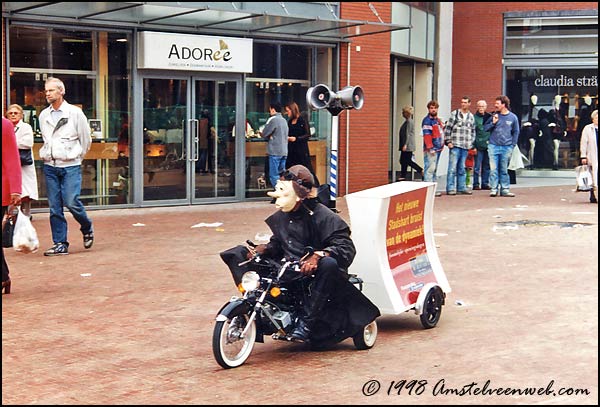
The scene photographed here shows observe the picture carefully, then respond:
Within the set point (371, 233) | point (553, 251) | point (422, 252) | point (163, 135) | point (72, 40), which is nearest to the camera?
point (371, 233)

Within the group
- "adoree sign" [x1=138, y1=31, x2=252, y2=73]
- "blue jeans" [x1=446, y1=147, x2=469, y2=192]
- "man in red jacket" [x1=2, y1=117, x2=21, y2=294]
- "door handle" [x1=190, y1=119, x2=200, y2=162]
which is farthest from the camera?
"blue jeans" [x1=446, y1=147, x2=469, y2=192]

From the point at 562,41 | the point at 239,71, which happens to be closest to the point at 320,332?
the point at 239,71

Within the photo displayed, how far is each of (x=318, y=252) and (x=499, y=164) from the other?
1423cm

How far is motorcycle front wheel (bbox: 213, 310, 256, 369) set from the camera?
686cm

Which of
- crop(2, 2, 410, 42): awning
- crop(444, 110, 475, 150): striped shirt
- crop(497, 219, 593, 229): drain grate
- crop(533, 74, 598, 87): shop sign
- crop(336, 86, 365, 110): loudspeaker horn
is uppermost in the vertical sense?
crop(2, 2, 410, 42): awning

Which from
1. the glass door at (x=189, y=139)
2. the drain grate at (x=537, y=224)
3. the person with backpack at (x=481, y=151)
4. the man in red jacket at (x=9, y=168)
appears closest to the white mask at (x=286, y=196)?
the man in red jacket at (x=9, y=168)

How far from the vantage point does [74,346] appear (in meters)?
7.64

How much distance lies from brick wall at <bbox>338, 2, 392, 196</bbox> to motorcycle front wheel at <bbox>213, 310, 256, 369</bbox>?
14350mm

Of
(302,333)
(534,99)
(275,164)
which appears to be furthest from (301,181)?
(534,99)

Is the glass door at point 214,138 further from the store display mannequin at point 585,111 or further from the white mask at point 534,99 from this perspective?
the store display mannequin at point 585,111

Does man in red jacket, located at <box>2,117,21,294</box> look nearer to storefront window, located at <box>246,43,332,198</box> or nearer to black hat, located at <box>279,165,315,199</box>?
black hat, located at <box>279,165,315,199</box>

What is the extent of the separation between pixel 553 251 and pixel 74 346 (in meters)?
7.02

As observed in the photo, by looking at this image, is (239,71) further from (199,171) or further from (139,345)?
(139,345)

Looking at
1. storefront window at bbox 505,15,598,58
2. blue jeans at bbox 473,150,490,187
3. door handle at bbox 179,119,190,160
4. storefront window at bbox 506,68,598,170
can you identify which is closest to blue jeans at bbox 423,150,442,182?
blue jeans at bbox 473,150,490,187
